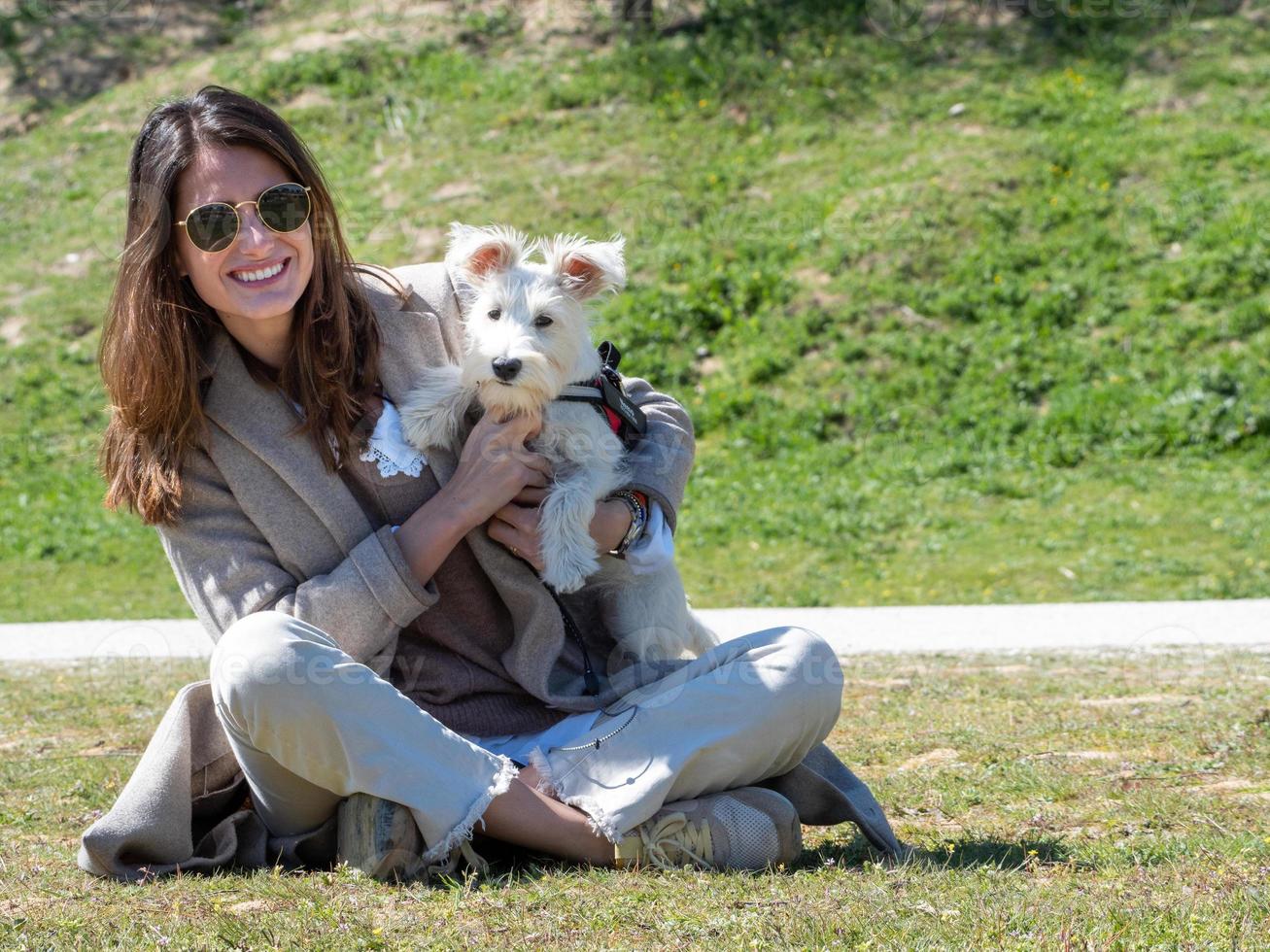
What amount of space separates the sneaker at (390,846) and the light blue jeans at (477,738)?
1.4 inches

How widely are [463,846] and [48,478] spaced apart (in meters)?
11.7

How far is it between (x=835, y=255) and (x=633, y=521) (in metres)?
10.6

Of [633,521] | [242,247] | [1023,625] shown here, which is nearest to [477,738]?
[633,521]

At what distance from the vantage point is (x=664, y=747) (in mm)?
3346

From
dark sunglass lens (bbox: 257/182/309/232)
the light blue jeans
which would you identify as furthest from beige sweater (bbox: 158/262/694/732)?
dark sunglass lens (bbox: 257/182/309/232)

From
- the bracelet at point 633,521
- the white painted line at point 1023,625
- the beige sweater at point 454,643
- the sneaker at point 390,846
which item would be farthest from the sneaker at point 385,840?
the white painted line at point 1023,625

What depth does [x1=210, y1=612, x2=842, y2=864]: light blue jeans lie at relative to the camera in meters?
3.16

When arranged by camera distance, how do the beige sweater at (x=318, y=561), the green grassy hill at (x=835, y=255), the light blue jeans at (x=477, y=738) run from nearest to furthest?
the light blue jeans at (x=477, y=738) → the beige sweater at (x=318, y=561) → the green grassy hill at (x=835, y=255)

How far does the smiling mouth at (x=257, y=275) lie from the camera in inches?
140

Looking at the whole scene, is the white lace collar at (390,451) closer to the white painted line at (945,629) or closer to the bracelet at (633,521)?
the bracelet at (633,521)

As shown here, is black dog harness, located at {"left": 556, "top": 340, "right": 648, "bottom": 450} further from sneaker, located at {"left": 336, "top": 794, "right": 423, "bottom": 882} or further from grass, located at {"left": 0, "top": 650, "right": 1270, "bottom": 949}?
sneaker, located at {"left": 336, "top": 794, "right": 423, "bottom": 882}

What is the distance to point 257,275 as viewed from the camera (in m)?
3.55

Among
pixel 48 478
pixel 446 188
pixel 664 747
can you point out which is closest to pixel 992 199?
pixel 446 188

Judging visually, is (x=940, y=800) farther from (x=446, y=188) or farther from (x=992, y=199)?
(x=446, y=188)
